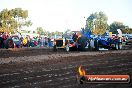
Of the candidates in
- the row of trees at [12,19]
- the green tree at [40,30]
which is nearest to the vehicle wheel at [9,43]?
the row of trees at [12,19]

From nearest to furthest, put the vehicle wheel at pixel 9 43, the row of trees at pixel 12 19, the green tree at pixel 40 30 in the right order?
the vehicle wheel at pixel 9 43 → the row of trees at pixel 12 19 → the green tree at pixel 40 30

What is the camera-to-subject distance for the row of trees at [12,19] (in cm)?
6419

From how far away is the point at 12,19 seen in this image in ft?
219

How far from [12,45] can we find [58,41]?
4.89 metres

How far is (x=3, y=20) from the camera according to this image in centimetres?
6425

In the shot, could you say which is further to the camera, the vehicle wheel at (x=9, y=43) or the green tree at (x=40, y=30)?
the green tree at (x=40, y=30)

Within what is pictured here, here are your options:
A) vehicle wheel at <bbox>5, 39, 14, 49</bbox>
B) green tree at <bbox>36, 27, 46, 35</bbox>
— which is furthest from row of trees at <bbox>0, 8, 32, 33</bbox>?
green tree at <bbox>36, 27, 46, 35</bbox>

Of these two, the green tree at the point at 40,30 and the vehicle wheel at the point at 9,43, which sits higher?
the green tree at the point at 40,30

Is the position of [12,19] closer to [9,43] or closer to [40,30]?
[9,43]

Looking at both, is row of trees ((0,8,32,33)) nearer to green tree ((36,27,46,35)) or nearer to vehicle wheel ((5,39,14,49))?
vehicle wheel ((5,39,14,49))

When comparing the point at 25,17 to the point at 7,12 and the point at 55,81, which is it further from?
the point at 55,81

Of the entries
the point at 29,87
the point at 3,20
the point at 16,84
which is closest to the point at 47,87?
the point at 29,87

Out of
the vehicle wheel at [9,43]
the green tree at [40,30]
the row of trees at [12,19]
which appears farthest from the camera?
the green tree at [40,30]

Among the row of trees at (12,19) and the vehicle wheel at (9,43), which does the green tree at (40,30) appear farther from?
the vehicle wheel at (9,43)
